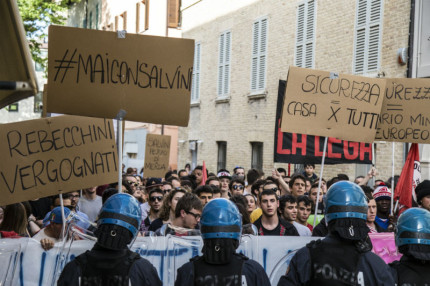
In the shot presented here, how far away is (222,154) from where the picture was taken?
24109 millimetres

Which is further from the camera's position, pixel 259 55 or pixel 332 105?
pixel 259 55

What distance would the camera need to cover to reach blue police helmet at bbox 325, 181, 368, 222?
4137 mm

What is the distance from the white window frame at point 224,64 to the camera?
78.1ft

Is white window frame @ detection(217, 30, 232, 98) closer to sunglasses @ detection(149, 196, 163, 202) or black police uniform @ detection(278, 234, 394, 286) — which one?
sunglasses @ detection(149, 196, 163, 202)

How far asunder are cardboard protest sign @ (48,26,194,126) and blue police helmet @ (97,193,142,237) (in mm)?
1858

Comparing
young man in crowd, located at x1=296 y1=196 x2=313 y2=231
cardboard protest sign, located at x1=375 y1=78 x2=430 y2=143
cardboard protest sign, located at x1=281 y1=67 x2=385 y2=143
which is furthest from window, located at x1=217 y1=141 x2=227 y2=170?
cardboard protest sign, located at x1=281 y1=67 x2=385 y2=143

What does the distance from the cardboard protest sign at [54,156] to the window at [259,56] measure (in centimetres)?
1513

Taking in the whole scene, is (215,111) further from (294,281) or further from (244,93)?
(294,281)

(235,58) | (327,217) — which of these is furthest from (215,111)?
(327,217)

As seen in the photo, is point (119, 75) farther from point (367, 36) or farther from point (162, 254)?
point (367, 36)

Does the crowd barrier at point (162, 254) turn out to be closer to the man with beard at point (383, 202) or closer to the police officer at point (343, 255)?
the police officer at point (343, 255)

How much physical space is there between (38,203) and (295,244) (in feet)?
15.3

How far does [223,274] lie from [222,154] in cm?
2021

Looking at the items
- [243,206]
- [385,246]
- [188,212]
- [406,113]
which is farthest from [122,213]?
[406,113]
